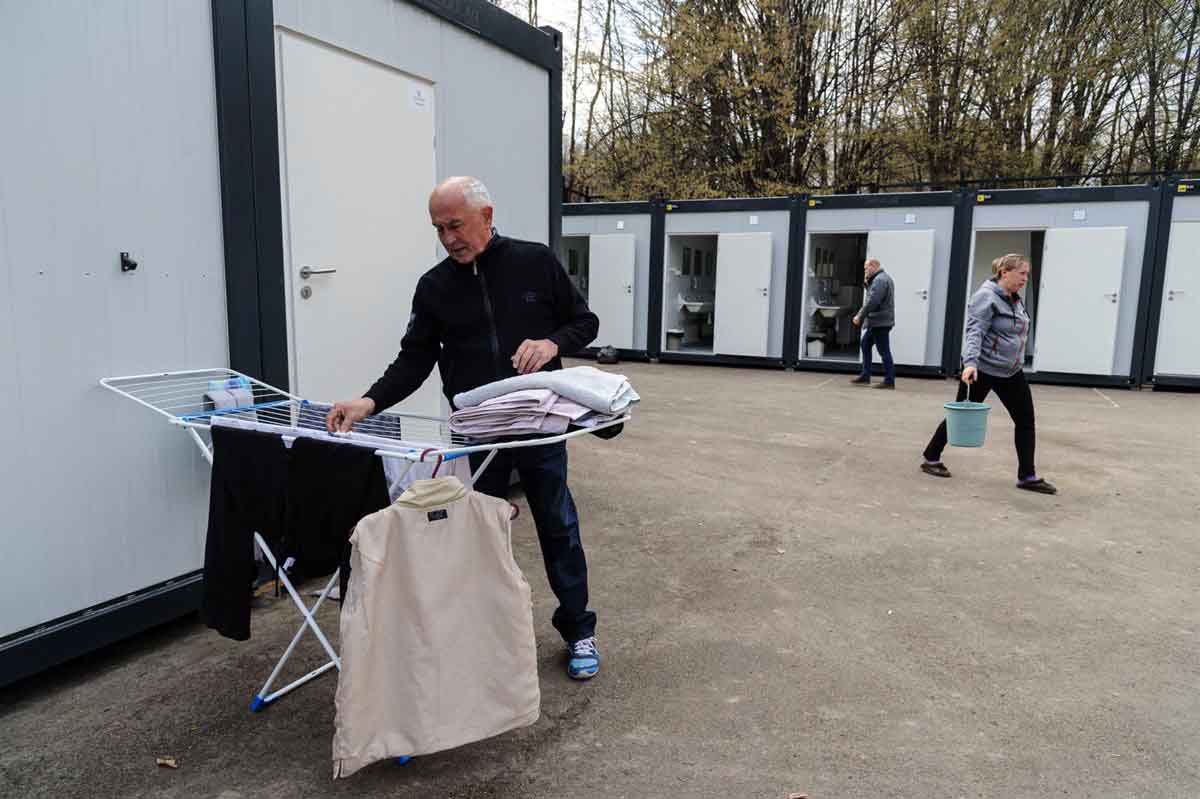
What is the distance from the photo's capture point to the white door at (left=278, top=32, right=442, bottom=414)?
366 cm

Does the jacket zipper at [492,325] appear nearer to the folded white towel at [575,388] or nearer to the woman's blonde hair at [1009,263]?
the folded white towel at [575,388]

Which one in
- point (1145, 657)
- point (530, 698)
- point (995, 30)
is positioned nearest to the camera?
point (530, 698)

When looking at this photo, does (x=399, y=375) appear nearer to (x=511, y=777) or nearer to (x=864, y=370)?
(x=511, y=777)

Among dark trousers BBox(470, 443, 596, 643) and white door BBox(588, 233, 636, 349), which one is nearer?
dark trousers BBox(470, 443, 596, 643)

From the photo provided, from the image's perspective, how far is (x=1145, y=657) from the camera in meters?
3.20

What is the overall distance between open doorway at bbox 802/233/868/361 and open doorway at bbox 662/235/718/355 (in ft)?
5.05

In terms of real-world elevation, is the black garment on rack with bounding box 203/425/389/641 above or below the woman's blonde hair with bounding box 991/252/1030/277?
below

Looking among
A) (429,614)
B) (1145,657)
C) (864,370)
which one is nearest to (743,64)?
(864,370)

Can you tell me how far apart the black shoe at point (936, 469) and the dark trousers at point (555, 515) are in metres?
3.96

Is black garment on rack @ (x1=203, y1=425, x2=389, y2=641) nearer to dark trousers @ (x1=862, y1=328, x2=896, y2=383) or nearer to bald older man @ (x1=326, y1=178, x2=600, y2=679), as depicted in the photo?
bald older man @ (x1=326, y1=178, x2=600, y2=679)

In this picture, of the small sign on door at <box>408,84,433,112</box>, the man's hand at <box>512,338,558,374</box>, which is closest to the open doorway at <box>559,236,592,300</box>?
the small sign on door at <box>408,84,433,112</box>

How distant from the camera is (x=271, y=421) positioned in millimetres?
3359

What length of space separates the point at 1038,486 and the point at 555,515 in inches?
166

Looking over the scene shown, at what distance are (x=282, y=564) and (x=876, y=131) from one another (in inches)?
650
